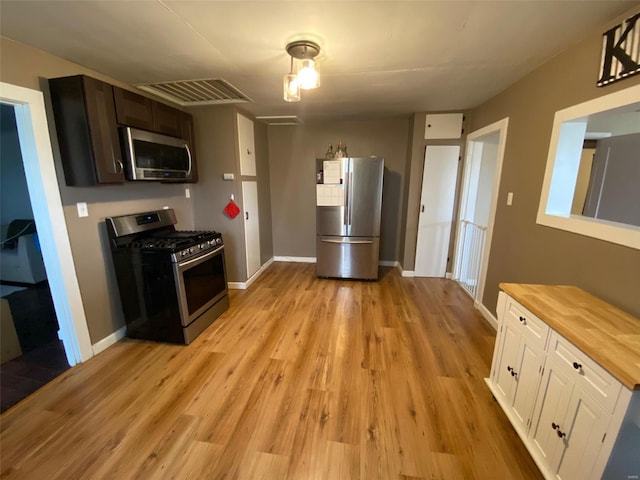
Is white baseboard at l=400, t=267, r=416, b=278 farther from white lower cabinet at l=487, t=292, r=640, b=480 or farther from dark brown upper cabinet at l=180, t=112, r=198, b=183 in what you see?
dark brown upper cabinet at l=180, t=112, r=198, b=183

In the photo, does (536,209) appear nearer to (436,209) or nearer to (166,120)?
(436,209)

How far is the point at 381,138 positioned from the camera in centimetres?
428

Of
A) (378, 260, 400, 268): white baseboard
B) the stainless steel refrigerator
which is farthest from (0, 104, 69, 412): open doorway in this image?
(378, 260, 400, 268): white baseboard

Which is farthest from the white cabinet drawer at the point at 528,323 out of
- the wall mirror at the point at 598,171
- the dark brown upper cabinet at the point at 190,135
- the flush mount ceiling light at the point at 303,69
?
the dark brown upper cabinet at the point at 190,135

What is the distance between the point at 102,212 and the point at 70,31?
1318 millimetres

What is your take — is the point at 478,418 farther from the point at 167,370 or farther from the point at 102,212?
the point at 102,212

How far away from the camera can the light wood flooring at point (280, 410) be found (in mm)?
1401

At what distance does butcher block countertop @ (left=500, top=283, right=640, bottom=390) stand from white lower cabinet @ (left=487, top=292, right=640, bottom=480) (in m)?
0.05

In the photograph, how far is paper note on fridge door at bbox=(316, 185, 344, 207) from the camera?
143 inches

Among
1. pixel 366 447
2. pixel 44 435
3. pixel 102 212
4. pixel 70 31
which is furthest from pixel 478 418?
pixel 70 31

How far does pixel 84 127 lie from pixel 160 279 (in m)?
1.29

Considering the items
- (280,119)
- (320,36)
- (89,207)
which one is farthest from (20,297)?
(320,36)

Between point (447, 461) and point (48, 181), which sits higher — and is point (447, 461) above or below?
below

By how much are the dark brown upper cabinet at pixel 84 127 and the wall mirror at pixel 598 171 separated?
340cm
